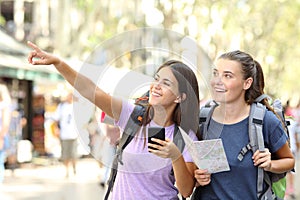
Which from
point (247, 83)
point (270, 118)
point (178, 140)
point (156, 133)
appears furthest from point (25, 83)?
point (156, 133)

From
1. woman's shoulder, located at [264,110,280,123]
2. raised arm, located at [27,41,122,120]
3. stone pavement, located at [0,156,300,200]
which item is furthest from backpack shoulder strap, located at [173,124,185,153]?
stone pavement, located at [0,156,300,200]

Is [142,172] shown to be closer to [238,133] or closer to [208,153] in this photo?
[208,153]

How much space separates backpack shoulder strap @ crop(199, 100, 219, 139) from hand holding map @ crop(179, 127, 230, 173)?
0.15m

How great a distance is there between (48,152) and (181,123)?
17.2m

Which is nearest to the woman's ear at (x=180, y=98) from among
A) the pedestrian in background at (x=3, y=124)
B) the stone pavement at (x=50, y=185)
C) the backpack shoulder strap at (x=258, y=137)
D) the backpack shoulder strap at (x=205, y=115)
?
the backpack shoulder strap at (x=205, y=115)

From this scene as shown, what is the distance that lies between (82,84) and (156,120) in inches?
15.8

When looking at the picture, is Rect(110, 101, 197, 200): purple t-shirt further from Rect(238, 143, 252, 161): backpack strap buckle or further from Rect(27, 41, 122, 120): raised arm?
Rect(238, 143, 252, 161): backpack strap buckle

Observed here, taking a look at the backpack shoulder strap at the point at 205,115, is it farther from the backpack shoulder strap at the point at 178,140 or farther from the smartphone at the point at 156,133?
the smartphone at the point at 156,133

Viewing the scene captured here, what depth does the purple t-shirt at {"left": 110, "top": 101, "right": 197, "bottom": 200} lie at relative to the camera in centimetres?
362

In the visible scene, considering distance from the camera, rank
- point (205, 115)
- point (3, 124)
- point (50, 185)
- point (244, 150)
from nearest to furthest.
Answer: point (244, 150) < point (205, 115) < point (3, 124) < point (50, 185)

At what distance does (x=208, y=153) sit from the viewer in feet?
12.0

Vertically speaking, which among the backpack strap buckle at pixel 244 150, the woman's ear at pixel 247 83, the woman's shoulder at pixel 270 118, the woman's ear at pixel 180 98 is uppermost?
the woman's ear at pixel 247 83

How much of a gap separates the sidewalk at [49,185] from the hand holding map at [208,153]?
8.50 m

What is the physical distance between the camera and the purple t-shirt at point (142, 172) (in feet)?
11.9
